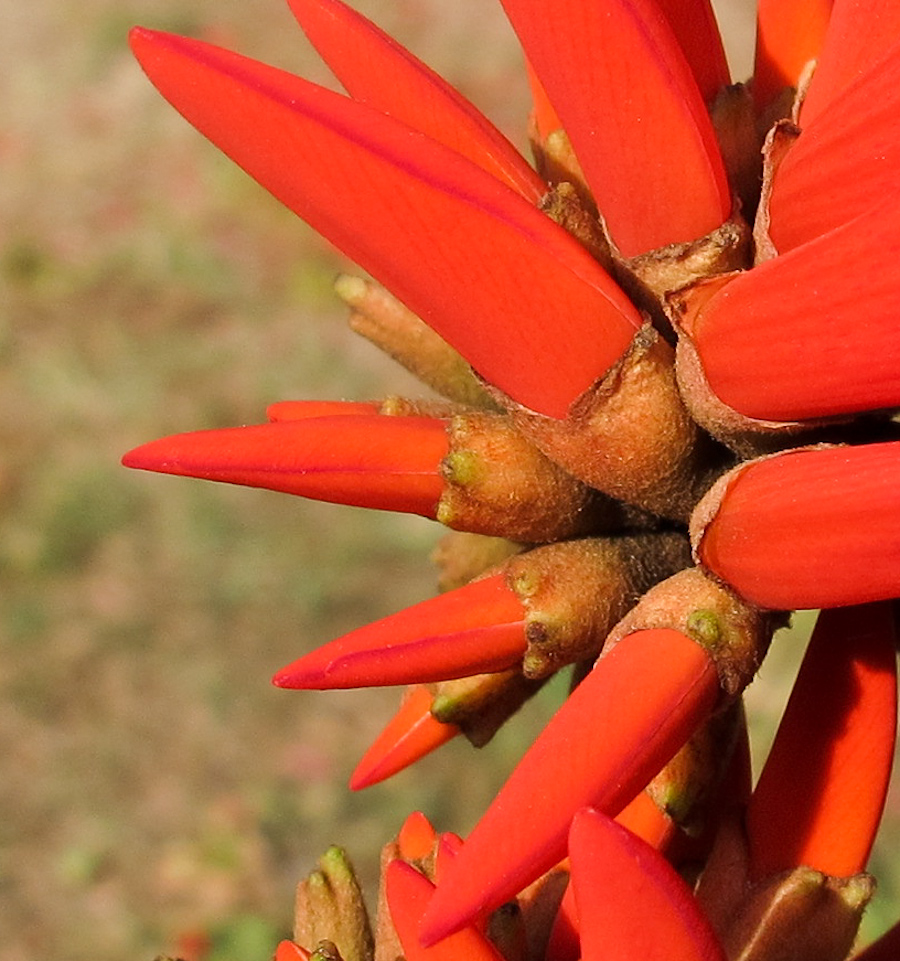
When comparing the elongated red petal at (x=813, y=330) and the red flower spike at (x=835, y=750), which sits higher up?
the elongated red petal at (x=813, y=330)

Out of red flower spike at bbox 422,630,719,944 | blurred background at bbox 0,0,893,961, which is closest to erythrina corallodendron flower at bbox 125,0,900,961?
red flower spike at bbox 422,630,719,944

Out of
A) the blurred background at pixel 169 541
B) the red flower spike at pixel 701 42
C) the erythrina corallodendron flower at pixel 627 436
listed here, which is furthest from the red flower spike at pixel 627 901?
the blurred background at pixel 169 541

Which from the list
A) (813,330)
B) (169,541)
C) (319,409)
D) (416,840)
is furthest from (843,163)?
(169,541)

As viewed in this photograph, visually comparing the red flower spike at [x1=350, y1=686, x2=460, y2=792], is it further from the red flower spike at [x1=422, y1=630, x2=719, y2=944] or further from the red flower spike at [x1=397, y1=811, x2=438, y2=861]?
the red flower spike at [x1=422, y1=630, x2=719, y2=944]

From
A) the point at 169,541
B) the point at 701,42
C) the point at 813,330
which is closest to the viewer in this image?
the point at 813,330

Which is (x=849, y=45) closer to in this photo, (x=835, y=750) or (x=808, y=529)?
(x=808, y=529)

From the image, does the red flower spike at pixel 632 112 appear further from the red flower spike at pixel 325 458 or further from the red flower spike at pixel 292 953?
the red flower spike at pixel 292 953

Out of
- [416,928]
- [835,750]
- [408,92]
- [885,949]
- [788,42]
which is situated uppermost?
[408,92]
